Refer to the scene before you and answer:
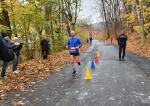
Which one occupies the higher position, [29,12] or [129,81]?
[29,12]

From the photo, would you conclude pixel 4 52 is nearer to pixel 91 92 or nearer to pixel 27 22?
pixel 91 92


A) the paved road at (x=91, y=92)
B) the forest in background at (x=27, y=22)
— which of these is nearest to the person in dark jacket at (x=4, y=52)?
the paved road at (x=91, y=92)

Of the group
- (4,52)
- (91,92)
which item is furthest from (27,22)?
(91,92)

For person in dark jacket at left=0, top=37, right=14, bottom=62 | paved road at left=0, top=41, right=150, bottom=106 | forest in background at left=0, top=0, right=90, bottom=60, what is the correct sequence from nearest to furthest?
1. paved road at left=0, top=41, right=150, bottom=106
2. person in dark jacket at left=0, top=37, right=14, bottom=62
3. forest in background at left=0, top=0, right=90, bottom=60

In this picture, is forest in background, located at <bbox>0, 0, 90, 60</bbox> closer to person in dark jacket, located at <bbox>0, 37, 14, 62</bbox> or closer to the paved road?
person in dark jacket, located at <bbox>0, 37, 14, 62</bbox>

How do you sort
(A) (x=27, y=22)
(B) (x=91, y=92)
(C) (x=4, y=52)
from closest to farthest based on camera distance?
(B) (x=91, y=92), (C) (x=4, y=52), (A) (x=27, y=22)

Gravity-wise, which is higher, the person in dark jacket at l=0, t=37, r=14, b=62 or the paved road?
the person in dark jacket at l=0, t=37, r=14, b=62

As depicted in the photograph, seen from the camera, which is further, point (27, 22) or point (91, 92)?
point (27, 22)

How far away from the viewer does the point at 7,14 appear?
76.4 feet

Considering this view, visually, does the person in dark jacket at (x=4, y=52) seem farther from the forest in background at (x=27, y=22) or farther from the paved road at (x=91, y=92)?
the forest in background at (x=27, y=22)

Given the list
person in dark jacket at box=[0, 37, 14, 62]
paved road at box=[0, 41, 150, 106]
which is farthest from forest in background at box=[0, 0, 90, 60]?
paved road at box=[0, 41, 150, 106]

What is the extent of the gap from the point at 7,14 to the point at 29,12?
1613 millimetres

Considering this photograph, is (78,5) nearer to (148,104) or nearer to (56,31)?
(56,31)

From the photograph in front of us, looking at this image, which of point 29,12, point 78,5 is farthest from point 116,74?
point 78,5
